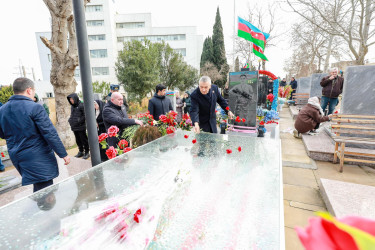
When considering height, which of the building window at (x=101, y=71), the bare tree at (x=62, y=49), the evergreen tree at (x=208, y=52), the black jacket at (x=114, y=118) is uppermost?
the evergreen tree at (x=208, y=52)

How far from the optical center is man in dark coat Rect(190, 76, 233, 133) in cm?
324

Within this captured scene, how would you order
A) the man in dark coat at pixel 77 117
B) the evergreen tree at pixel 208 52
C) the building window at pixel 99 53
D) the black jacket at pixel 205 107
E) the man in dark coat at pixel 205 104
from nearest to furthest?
the man in dark coat at pixel 205 104, the black jacket at pixel 205 107, the man in dark coat at pixel 77 117, the evergreen tree at pixel 208 52, the building window at pixel 99 53

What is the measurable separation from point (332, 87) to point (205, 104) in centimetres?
469

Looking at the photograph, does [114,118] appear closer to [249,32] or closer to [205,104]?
[205,104]

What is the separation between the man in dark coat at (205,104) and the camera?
10.6 ft

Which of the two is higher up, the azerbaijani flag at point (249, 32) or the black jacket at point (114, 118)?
the azerbaijani flag at point (249, 32)

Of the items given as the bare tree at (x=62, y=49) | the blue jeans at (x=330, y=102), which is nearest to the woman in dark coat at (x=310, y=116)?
the blue jeans at (x=330, y=102)

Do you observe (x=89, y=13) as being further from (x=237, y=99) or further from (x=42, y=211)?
(x=42, y=211)

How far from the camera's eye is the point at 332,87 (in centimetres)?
582

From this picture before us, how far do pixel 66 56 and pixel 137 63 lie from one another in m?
11.8

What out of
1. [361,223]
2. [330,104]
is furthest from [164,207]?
[330,104]

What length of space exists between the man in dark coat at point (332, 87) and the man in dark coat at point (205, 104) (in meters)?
4.16

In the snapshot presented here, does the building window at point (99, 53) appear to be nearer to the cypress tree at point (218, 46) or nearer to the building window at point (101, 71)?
the building window at point (101, 71)

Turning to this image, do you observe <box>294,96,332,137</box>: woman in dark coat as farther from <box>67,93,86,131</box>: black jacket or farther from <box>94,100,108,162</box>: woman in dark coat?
<box>67,93,86,131</box>: black jacket
